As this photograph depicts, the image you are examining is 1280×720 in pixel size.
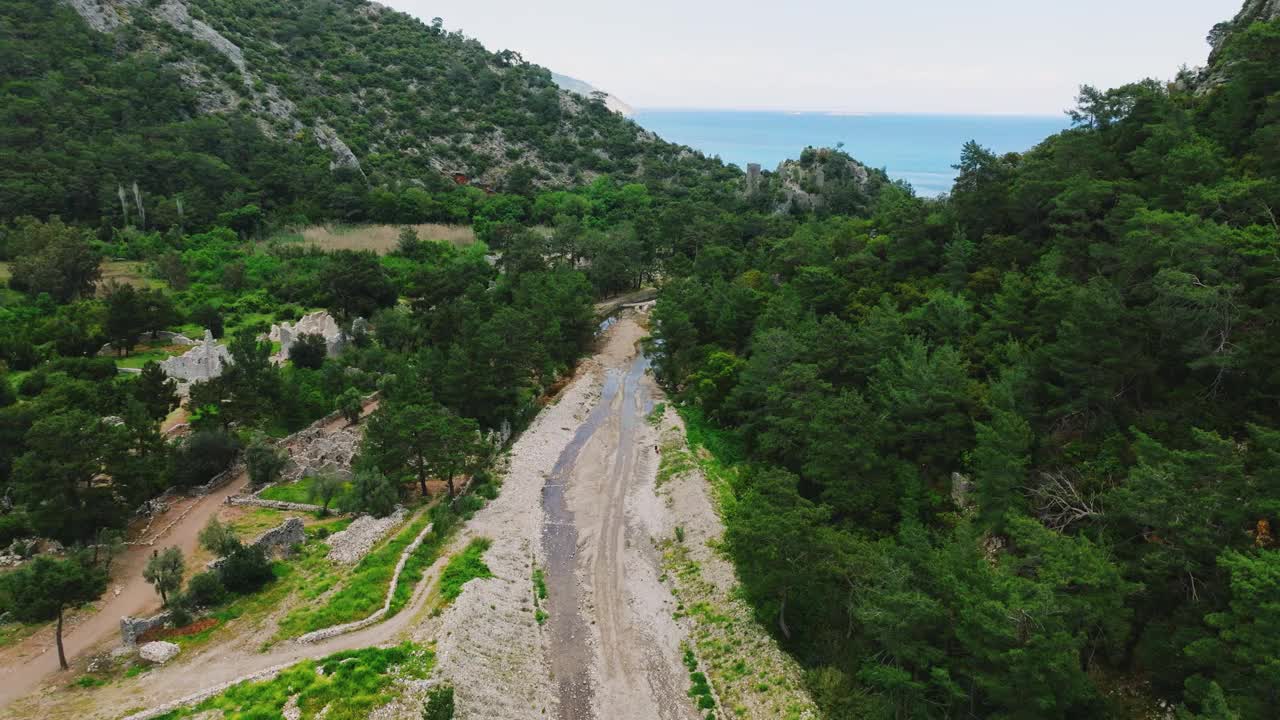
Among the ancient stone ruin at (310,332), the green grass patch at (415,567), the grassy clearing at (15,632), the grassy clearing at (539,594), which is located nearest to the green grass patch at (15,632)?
the grassy clearing at (15,632)

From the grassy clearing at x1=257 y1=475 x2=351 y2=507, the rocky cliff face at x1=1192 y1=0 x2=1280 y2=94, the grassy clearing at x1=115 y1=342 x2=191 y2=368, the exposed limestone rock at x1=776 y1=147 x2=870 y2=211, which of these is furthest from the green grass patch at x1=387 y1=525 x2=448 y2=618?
the exposed limestone rock at x1=776 y1=147 x2=870 y2=211

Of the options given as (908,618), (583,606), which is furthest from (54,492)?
(908,618)

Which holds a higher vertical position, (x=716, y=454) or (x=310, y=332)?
(x=310, y=332)

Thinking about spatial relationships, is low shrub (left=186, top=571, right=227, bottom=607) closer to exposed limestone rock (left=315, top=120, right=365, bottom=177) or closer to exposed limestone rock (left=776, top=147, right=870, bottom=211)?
exposed limestone rock (left=776, top=147, right=870, bottom=211)

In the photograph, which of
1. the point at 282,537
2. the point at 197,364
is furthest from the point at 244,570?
the point at 197,364

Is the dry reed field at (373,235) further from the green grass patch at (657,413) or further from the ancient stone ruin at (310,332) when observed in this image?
the green grass patch at (657,413)

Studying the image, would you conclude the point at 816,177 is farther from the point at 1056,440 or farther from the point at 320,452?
the point at 320,452

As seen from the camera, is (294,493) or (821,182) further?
(821,182)
